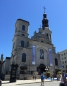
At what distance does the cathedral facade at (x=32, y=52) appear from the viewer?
125ft

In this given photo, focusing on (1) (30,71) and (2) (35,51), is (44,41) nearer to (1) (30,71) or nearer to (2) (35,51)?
(2) (35,51)

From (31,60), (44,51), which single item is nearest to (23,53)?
(31,60)

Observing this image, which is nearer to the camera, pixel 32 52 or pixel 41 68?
pixel 32 52

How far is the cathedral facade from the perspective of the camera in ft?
125

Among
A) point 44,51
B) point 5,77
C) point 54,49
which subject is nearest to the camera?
point 5,77

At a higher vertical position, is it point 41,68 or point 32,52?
point 32,52

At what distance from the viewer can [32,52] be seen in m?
40.5

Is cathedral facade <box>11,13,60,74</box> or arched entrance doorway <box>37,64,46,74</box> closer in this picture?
cathedral facade <box>11,13,60,74</box>

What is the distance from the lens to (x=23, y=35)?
148 ft

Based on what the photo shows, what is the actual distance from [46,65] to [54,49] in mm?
9281

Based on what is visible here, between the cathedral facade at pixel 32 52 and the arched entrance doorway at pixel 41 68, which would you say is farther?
the arched entrance doorway at pixel 41 68

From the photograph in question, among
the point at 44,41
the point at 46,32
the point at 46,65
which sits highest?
the point at 46,32

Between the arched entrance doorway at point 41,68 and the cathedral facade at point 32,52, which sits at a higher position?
the cathedral facade at point 32,52

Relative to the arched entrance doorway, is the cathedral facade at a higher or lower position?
higher
